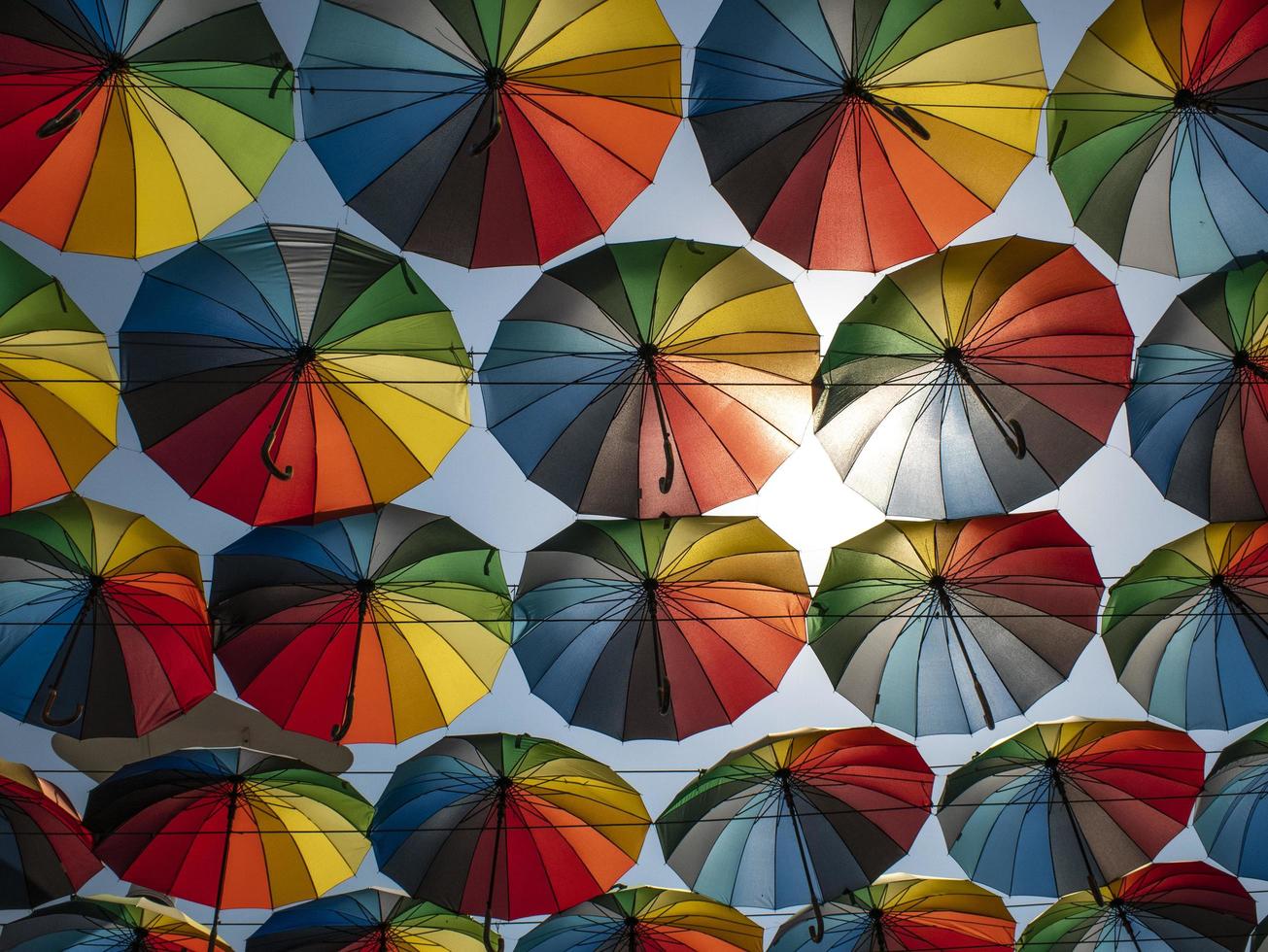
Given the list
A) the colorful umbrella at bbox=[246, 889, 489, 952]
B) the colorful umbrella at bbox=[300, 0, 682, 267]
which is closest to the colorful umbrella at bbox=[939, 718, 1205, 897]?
the colorful umbrella at bbox=[246, 889, 489, 952]

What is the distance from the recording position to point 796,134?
6.84 meters

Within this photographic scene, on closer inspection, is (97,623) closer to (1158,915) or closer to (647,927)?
(647,927)

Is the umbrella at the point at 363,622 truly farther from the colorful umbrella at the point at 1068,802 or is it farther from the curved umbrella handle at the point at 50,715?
the colorful umbrella at the point at 1068,802

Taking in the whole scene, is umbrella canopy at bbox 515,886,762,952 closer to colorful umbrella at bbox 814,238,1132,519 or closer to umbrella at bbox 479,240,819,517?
umbrella at bbox 479,240,819,517

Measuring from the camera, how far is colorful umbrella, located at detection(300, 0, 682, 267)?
6434 millimetres

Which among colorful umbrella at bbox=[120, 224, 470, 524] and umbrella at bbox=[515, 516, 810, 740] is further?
umbrella at bbox=[515, 516, 810, 740]

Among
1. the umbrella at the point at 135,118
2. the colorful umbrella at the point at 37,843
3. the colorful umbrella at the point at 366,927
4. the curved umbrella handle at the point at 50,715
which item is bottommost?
the colorful umbrella at the point at 366,927

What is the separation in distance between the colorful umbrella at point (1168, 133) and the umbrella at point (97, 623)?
7.25 m

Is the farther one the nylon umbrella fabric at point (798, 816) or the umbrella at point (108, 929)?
the umbrella at point (108, 929)

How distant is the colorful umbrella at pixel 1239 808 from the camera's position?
8.82m

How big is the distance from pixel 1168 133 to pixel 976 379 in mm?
2076

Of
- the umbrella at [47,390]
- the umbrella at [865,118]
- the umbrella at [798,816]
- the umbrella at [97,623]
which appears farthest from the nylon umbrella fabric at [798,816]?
the umbrella at [47,390]

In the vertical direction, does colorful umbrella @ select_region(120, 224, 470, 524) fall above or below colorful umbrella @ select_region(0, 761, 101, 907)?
above

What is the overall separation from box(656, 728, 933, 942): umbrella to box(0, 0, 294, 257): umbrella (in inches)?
240
